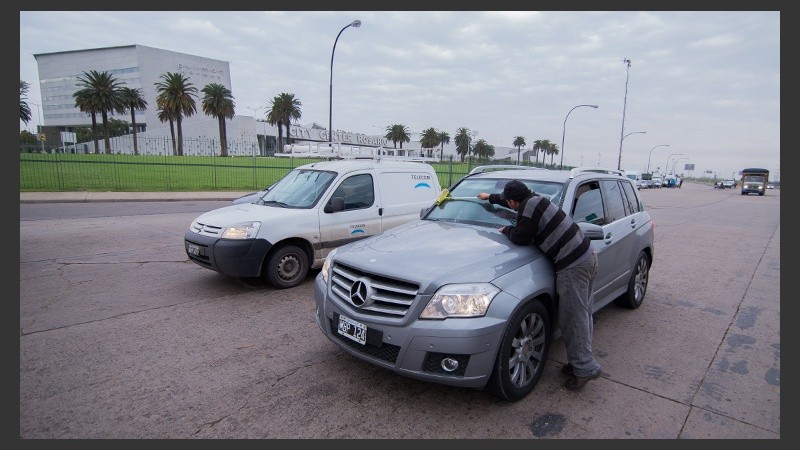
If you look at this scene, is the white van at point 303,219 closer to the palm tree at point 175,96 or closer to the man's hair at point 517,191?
the man's hair at point 517,191

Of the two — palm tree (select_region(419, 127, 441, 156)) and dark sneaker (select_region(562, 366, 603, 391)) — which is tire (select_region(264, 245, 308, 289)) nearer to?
dark sneaker (select_region(562, 366, 603, 391))

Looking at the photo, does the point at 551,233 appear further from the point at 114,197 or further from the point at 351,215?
the point at 114,197

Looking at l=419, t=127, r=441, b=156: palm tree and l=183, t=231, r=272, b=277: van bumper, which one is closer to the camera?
l=183, t=231, r=272, b=277: van bumper

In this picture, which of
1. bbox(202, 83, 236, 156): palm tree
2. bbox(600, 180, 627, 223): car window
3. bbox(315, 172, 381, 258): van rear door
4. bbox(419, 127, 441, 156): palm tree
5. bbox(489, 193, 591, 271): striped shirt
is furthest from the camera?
bbox(419, 127, 441, 156): palm tree

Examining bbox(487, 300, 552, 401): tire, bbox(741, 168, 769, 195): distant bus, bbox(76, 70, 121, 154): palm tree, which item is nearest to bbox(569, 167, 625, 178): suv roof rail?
bbox(487, 300, 552, 401): tire

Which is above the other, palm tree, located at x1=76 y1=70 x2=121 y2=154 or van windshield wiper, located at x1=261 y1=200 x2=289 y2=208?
palm tree, located at x1=76 y1=70 x2=121 y2=154

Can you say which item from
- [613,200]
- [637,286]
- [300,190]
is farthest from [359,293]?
[637,286]

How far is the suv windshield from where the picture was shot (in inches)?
166

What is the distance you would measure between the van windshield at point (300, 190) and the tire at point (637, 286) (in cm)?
418

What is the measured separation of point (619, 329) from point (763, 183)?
2238 inches

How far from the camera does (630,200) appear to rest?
5.48m

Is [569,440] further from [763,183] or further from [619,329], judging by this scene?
[763,183]

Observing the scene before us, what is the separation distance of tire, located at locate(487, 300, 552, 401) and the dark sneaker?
22 centimetres

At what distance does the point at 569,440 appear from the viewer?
283cm
